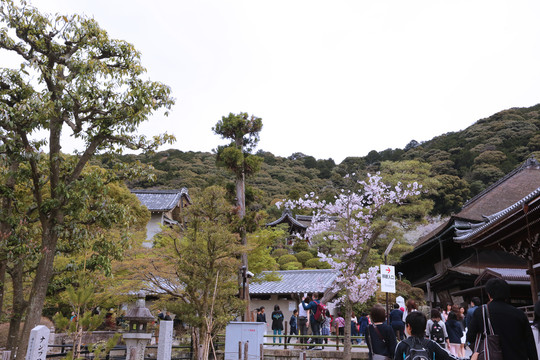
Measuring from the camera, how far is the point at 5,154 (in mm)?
8641

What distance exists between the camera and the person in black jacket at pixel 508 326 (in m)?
3.94

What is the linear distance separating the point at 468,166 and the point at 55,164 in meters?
53.6

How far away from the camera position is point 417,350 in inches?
161

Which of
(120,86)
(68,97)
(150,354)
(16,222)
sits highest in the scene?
(120,86)

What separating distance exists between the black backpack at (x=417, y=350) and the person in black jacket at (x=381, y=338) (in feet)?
4.14

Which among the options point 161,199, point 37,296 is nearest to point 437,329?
point 37,296

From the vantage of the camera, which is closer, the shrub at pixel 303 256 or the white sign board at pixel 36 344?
the white sign board at pixel 36 344

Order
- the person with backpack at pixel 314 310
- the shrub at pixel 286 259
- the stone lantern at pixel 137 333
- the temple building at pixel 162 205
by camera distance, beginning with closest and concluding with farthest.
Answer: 1. the stone lantern at pixel 137 333
2. the person with backpack at pixel 314 310
3. the shrub at pixel 286 259
4. the temple building at pixel 162 205

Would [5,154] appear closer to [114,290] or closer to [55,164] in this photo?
[55,164]

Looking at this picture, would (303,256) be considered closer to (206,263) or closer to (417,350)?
(206,263)

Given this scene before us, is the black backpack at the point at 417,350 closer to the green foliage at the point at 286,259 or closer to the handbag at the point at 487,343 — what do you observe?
the handbag at the point at 487,343

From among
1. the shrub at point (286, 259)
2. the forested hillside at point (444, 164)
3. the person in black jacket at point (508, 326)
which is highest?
the forested hillside at point (444, 164)

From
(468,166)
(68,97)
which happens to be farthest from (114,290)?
(468,166)

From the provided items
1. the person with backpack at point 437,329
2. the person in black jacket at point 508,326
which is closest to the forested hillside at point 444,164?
the person with backpack at point 437,329
